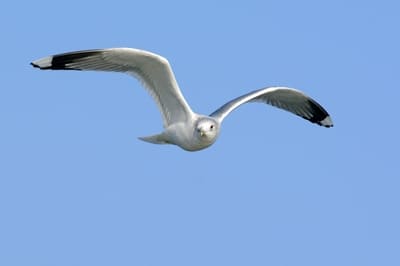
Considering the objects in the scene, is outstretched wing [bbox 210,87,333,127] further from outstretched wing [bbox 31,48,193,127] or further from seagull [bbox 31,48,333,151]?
outstretched wing [bbox 31,48,193,127]

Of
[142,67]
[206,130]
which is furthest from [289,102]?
[142,67]

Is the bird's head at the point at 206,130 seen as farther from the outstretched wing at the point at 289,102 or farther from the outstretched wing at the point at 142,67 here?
the outstretched wing at the point at 289,102

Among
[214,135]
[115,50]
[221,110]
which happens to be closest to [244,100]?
[221,110]

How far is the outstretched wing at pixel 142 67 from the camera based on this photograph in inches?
480

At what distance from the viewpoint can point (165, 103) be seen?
12891mm

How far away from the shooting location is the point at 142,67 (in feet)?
41.0

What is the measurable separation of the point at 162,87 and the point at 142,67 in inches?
14.8

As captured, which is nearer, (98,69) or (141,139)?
(98,69)

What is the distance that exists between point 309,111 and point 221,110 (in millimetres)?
2662

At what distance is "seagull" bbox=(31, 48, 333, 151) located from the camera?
12.2 m

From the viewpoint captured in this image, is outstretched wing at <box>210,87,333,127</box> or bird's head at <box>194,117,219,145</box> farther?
outstretched wing at <box>210,87,333,127</box>

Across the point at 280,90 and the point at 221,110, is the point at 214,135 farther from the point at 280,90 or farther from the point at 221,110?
the point at 280,90

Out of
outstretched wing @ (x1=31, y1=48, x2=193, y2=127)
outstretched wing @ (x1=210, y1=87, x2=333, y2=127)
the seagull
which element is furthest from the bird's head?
outstretched wing @ (x1=210, y1=87, x2=333, y2=127)

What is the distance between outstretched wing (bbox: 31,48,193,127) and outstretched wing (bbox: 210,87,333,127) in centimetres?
60
